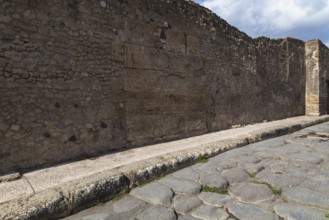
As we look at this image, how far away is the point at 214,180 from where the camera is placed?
311 cm

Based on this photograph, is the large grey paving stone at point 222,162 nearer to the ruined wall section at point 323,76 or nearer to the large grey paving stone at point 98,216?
the large grey paving stone at point 98,216

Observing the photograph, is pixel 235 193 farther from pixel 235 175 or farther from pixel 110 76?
pixel 110 76

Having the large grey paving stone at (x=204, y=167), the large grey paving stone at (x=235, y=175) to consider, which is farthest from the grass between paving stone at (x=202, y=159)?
the large grey paving stone at (x=235, y=175)

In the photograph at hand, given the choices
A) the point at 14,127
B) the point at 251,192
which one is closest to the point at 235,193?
the point at 251,192

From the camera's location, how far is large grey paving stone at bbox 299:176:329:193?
8.98 feet

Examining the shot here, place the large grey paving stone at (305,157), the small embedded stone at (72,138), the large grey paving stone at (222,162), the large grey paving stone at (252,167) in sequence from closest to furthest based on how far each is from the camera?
the large grey paving stone at (252,167) < the large grey paving stone at (222,162) < the large grey paving stone at (305,157) < the small embedded stone at (72,138)

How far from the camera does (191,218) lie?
2.29 meters

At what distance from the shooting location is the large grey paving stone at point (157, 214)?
2.30 meters

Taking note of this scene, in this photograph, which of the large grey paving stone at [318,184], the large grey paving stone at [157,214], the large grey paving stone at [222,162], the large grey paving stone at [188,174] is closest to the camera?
the large grey paving stone at [157,214]

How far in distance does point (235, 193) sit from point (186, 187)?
1.63 ft

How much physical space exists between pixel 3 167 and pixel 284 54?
9.88 metres

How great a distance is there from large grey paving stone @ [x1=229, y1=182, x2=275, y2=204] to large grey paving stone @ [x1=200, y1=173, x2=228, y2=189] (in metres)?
0.12

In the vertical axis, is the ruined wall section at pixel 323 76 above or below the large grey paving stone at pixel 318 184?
above

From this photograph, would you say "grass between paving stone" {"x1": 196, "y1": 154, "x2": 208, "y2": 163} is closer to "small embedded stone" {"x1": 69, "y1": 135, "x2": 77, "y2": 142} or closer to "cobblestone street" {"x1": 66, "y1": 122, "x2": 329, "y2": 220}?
"cobblestone street" {"x1": 66, "y1": 122, "x2": 329, "y2": 220}
